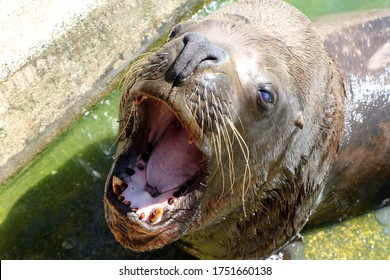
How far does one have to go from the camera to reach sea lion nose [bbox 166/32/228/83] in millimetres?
3422

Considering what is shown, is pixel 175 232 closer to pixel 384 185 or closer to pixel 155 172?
pixel 155 172

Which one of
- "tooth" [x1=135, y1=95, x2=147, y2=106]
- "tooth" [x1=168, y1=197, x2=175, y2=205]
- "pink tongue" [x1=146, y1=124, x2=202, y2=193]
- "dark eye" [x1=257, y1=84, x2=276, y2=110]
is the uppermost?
"tooth" [x1=135, y1=95, x2=147, y2=106]

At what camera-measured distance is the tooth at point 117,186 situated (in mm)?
3885

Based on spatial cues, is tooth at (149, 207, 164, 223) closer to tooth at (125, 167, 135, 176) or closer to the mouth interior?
the mouth interior

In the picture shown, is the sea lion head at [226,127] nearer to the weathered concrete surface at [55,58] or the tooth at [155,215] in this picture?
the tooth at [155,215]

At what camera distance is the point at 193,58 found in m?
3.44

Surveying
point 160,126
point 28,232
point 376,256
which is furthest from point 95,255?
point 376,256

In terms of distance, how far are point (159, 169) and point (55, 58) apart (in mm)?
1774

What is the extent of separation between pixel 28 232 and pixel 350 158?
2573 millimetres

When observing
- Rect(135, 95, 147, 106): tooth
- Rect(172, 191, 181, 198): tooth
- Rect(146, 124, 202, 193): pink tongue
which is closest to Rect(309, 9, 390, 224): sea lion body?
Rect(146, 124, 202, 193): pink tongue

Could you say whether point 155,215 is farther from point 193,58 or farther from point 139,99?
point 193,58

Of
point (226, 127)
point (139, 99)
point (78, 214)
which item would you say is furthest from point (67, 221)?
point (226, 127)

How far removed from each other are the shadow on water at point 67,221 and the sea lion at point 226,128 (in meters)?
1.11

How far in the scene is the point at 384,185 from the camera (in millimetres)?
5691
